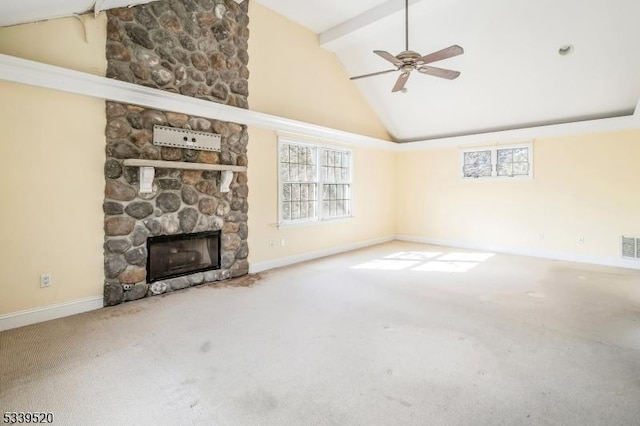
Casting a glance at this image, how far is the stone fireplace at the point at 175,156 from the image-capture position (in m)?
3.82

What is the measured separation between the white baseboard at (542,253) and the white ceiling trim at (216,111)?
228 cm

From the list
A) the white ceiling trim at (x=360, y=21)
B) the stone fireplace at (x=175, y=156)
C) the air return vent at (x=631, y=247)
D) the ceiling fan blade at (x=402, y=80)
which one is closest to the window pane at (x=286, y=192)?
the stone fireplace at (x=175, y=156)

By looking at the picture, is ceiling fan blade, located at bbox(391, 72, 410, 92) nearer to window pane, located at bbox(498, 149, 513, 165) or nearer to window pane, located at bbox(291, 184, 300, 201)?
window pane, located at bbox(291, 184, 300, 201)

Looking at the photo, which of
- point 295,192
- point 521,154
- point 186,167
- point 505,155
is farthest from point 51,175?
point 521,154

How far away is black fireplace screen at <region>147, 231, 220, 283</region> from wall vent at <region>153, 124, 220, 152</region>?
47.5 inches

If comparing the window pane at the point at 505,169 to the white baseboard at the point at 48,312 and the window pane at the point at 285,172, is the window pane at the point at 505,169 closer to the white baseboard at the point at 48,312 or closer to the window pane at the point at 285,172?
the window pane at the point at 285,172

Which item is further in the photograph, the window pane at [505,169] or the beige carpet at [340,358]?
the window pane at [505,169]

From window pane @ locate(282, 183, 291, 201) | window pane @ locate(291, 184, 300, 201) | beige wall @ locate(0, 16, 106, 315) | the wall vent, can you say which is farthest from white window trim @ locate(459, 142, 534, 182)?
beige wall @ locate(0, 16, 106, 315)

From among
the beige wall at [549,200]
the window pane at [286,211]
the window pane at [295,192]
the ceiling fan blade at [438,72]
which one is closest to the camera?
the ceiling fan blade at [438,72]

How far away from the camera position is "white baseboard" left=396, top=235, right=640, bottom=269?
18.8ft

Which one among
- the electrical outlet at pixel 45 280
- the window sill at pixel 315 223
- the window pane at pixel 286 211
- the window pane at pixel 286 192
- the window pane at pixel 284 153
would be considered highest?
the window pane at pixel 284 153

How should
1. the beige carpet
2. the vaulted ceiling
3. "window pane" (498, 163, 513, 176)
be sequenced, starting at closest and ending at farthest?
the beige carpet
the vaulted ceiling
"window pane" (498, 163, 513, 176)

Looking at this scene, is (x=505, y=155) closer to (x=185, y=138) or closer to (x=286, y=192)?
(x=286, y=192)

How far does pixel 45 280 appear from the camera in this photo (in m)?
3.40
